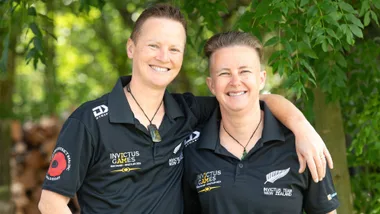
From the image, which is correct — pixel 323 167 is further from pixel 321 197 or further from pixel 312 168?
pixel 321 197

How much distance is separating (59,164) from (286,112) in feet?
4.06

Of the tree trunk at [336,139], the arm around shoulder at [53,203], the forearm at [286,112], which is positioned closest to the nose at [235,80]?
the forearm at [286,112]

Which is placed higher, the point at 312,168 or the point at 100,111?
the point at 100,111

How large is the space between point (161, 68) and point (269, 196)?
2.78 ft

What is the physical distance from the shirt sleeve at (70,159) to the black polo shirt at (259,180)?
59cm

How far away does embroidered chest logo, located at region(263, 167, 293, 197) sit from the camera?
10.4ft

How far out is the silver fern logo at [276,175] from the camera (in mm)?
3186

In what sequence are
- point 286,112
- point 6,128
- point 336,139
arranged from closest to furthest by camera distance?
point 286,112
point 336,139
point 6,128

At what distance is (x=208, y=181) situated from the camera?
323cm

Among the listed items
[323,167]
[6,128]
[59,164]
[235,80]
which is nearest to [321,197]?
[323,167]

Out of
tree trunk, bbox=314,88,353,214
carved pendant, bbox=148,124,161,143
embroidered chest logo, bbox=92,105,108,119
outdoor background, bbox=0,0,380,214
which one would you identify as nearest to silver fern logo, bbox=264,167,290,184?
outdoor background, bbox=0,0,380,214

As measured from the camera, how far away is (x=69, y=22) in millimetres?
12789

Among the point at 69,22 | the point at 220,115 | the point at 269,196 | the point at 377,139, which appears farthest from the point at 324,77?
the point at 69,22

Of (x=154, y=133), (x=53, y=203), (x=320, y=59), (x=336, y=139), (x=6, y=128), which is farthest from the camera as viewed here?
(x=6, y=128)
